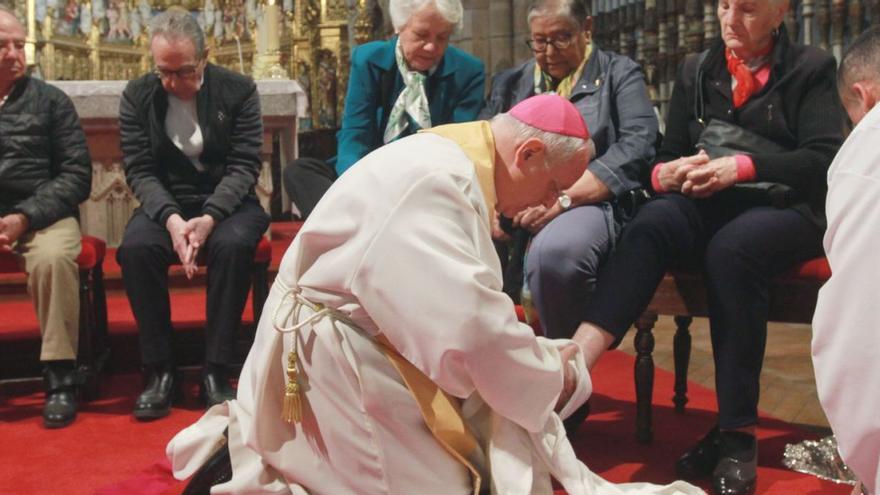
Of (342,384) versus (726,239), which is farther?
(726,239)

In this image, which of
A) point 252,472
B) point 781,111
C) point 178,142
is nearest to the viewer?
point 252,472

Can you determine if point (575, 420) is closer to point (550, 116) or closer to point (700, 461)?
point (700, 461)

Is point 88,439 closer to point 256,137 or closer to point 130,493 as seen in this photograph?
point 130,493

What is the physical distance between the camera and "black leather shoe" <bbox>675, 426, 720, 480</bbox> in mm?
3781

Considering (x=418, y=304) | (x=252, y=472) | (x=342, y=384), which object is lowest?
(x=252, y=472)

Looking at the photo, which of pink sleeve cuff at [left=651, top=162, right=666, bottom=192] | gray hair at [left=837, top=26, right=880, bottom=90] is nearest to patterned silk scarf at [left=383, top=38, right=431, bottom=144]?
pink sleeve cuff at [left=651, top=162, right=666, bottom=192]

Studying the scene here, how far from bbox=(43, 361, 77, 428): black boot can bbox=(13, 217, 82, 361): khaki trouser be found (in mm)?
64

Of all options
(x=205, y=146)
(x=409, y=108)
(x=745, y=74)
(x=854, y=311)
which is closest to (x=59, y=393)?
(x=205, y=146)

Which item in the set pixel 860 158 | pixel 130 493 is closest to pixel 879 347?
pixel 860 158

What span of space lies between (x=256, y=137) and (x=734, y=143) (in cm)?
219

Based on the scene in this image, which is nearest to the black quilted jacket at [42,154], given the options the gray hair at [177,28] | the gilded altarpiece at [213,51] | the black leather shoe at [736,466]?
the gray hair at [177,28]

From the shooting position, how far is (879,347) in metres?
2.54

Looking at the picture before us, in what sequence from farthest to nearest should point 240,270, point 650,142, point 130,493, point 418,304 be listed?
point 240,270
point 650,142
point 130,493
point 418,304

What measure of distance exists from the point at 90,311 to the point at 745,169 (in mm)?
2813
